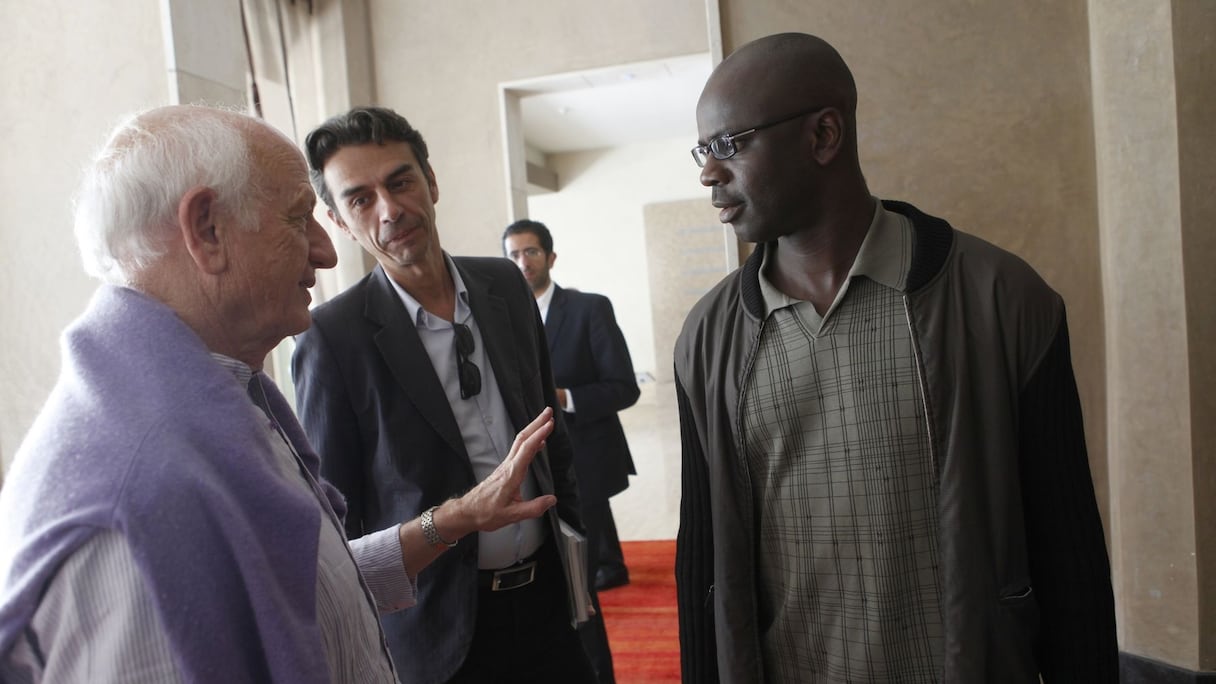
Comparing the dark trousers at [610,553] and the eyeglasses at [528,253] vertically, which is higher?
the eyeglasses at [528,253]

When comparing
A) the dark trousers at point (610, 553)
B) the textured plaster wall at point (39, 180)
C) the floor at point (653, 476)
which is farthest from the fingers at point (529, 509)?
the dark trousers at point (610, 553)

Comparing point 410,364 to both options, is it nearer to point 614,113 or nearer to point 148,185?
point 148,185

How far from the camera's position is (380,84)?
574cm

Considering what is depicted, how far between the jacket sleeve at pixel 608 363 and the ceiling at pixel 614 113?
2.94 metres

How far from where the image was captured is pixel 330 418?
1676mm

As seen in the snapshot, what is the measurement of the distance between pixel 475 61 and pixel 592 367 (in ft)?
9.36

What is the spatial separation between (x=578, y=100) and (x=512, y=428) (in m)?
8.42

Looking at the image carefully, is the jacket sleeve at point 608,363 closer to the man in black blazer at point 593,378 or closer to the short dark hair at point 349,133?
the man in black blazer at point 593,378

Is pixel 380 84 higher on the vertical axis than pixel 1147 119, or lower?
higher

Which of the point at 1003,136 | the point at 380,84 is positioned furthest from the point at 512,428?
the point at 380,84

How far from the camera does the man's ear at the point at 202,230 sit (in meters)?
0.91

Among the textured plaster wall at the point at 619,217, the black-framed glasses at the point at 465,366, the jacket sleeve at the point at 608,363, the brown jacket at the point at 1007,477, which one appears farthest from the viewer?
the textured plaster wall at the point at 619,217

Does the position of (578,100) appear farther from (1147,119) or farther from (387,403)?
(387,403)

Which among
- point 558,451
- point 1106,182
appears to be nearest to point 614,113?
point 1106,182
